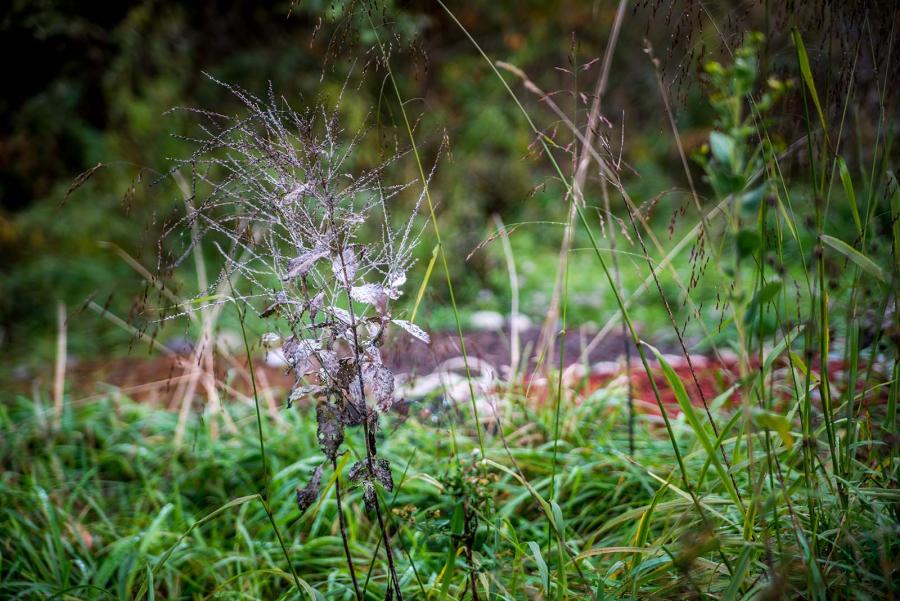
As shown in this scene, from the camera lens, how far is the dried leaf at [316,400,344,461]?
1.10m

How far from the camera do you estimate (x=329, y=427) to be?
3.63 ft

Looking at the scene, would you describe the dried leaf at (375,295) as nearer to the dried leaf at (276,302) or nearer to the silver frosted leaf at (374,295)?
the silver frosted leaf at (374,295)

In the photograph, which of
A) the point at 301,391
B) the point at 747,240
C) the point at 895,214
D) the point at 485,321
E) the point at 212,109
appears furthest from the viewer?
the point at 212,109

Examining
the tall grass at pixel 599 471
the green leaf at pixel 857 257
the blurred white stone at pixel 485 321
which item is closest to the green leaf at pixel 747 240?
the tall grass at pixel 599 471

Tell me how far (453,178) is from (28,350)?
3.68m

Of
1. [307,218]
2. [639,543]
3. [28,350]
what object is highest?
[307,218]

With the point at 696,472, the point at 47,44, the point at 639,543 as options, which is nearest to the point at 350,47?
the point at 639,543

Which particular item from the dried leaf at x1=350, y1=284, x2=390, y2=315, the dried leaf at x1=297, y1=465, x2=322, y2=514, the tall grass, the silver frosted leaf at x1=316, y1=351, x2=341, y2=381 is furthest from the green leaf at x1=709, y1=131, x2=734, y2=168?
the dried leaf at x1=297, y1=465, x2=322, y2=514

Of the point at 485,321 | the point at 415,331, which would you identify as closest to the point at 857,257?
the point at 415,331

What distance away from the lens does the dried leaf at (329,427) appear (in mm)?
1103

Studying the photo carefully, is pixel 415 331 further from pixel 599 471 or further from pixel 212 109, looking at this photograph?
pixel 212 109

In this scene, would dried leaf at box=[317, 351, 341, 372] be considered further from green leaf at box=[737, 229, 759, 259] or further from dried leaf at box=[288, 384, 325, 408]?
green leaf at box=[737, 229, 759, 259]

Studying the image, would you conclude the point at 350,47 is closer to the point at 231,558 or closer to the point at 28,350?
the point at 231,558

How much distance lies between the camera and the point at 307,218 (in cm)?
112
